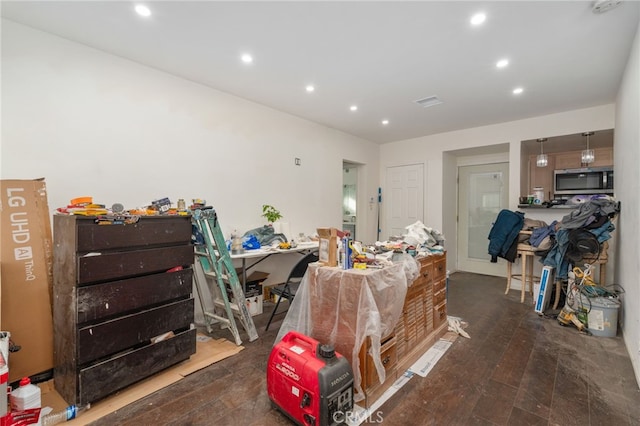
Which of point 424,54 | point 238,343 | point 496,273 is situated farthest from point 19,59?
point 496,273

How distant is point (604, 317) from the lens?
2814 mm

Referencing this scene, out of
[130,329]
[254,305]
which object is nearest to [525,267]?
[254,305]

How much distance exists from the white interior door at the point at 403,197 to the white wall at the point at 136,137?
2.21 meters

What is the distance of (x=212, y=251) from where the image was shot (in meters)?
2.66

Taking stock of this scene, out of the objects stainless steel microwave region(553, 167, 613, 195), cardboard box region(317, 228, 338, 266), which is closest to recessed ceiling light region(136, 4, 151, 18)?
cardboard box region(317, 228, 338, 266)

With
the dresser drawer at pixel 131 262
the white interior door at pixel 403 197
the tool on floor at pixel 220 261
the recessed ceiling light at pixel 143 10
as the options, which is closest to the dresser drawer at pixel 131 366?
the tool on floor at pixel 220 261

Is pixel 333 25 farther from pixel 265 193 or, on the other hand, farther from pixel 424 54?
pixel 265 193

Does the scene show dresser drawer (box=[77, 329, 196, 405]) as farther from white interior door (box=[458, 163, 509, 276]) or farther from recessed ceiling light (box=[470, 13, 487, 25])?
white interior door (box=[458, 163, 509, 276])

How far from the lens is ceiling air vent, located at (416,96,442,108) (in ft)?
11.9

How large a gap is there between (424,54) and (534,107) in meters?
2.36

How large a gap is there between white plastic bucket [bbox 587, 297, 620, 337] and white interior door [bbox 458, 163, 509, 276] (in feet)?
7.99

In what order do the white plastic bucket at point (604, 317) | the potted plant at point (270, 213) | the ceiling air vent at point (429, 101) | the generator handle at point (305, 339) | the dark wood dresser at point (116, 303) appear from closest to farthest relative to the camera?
the generator handle at point (305, 339) < the dark wood dresser at point (116, 303) < the white plastic bucket at point (604, 317) < the ceiling air vent at point (429, 101) < the potted plant at point (270, 213)

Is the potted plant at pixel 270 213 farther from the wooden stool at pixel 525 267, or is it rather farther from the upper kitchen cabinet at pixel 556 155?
the upper kitchen cabinet at pixel 556 155

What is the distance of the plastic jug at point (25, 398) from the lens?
62.9 inches
